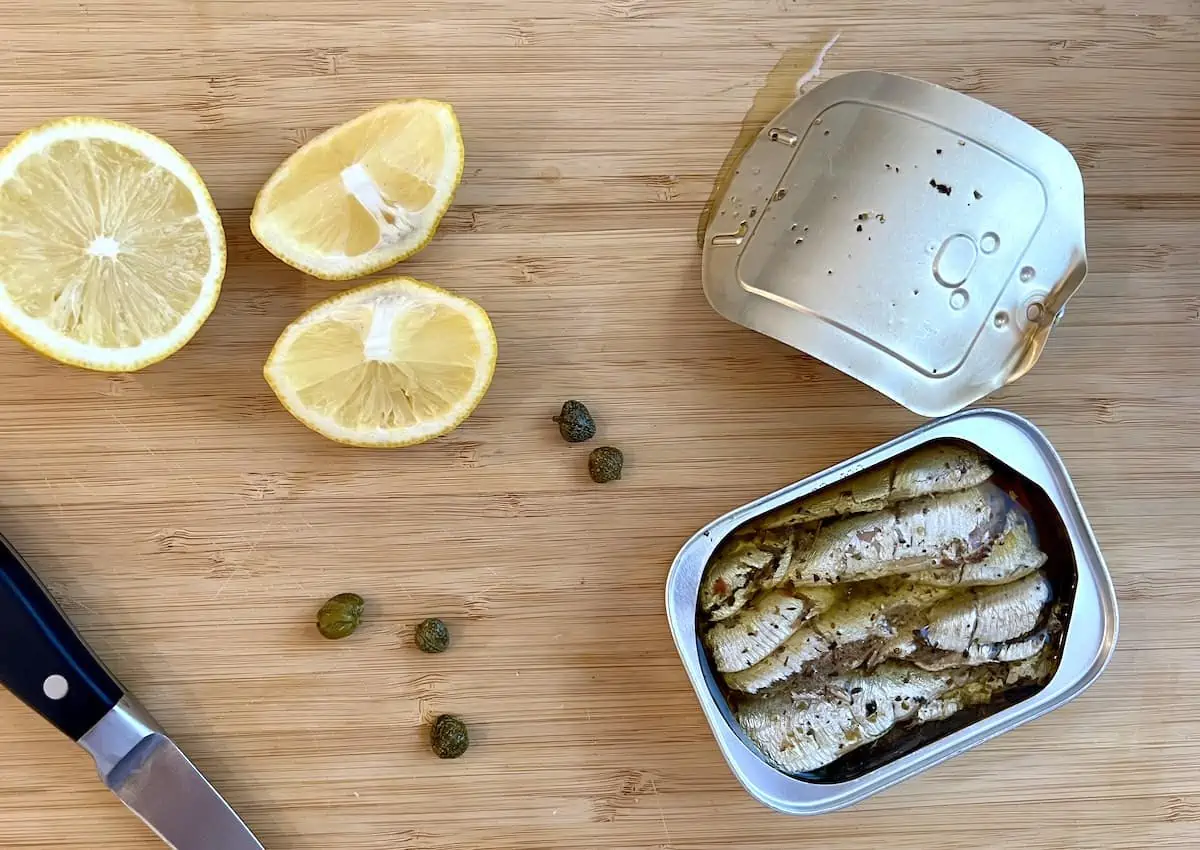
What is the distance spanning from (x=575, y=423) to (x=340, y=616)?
42 centimetres

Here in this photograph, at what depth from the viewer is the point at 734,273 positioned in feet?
4.16

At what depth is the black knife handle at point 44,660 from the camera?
3.91ft

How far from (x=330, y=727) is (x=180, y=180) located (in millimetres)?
781

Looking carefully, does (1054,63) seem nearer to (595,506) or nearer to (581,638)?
(595,506)

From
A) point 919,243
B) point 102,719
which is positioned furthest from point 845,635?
point 102,719

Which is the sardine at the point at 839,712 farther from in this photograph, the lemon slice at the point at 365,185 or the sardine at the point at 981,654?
the lemon slice at the point at 365,185

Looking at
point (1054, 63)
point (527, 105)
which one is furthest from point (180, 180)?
point (1054, 63)

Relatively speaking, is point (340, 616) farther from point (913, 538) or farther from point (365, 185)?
point (913, 538)

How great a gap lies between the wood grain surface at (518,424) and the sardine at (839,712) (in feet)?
0.44

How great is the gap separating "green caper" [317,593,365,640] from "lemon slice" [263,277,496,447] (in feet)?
0.76

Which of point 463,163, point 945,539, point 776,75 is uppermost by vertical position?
point 463,163

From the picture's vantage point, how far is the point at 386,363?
1.24m

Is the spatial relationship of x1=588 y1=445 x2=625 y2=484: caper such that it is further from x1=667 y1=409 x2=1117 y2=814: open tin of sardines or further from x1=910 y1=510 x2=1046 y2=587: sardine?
x1=910 y1=510 x2=1046 y2=587: sardine

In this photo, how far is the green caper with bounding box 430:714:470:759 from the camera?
132 cm
